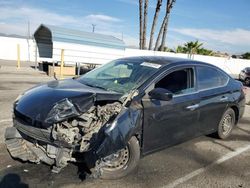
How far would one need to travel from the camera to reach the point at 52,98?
148 inches

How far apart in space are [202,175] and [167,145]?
677 millimetres

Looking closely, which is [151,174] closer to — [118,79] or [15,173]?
[118,79]

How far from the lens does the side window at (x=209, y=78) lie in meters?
5.11

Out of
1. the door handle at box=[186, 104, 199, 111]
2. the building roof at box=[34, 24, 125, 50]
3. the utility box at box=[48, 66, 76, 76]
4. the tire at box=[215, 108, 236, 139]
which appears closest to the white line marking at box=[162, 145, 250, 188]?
the tire at box=[215, 108, 236, 139]

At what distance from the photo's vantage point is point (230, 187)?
396 cm

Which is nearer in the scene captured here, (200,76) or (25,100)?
(25,100)

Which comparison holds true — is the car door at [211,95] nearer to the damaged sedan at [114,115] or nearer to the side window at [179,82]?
the damaged sedan at [114,115]

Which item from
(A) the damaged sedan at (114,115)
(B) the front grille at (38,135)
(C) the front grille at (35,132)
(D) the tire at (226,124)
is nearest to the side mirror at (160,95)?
(A) the damaged sedan at (114,115)

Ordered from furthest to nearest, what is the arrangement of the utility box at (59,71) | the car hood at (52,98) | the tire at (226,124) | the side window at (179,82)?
the utility box at (59,71), the tire at (226,124), the side window at (179,82), the car hood at (52,98)

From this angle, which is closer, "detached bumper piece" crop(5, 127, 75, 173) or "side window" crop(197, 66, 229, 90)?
"detached bumper piece" crop(5, 127, 75, 173)

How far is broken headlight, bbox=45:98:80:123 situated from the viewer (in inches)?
138

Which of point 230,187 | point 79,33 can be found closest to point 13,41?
point 79,33

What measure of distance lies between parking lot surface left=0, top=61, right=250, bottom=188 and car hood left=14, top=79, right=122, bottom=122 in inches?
32.2

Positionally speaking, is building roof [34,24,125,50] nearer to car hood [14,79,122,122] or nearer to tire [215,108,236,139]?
tire [215,108,236,139]
